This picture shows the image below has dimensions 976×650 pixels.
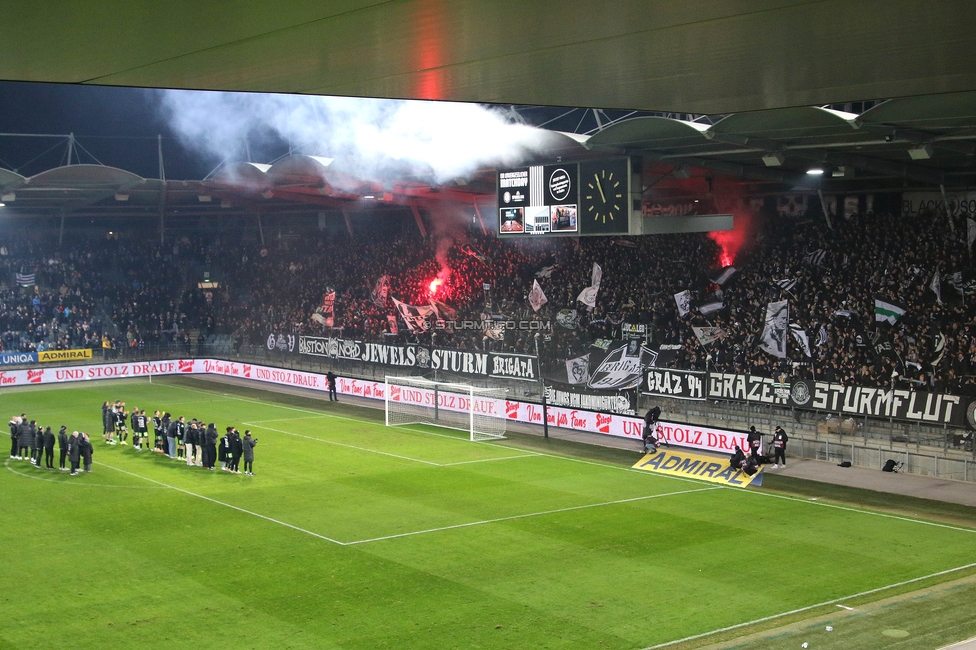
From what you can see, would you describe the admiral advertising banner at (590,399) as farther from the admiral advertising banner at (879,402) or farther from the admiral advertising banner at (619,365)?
the admiral advertising banner at (879,402)

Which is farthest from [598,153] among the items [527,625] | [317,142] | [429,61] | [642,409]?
[429,61]

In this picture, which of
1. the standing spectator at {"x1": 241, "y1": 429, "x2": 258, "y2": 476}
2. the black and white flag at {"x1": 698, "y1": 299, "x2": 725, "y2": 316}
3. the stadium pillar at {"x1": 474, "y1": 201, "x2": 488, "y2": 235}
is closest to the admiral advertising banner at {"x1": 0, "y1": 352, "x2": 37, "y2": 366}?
the stadium pillar at {"x1": 474, "y1": 201, "x2": 488, "y2": 235}

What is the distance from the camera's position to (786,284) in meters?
37.6

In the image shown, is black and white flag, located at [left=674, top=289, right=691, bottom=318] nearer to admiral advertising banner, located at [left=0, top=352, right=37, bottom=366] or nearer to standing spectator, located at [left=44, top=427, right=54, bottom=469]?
standing spectator, located at [left=44, top=427, right=54, bottom=469]

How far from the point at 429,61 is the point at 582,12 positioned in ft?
5.61

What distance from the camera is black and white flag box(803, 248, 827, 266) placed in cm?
3756

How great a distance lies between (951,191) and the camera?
36.5m

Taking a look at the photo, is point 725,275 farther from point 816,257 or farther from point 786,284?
point 816,257

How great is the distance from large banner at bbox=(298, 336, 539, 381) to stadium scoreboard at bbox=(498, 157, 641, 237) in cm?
627

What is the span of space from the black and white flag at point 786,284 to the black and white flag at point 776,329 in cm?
A: 105

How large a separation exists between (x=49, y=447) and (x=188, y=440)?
3876mm

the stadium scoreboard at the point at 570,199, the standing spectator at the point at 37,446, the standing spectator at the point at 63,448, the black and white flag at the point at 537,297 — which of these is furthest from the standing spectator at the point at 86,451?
the black and white flag at the point at 537,297

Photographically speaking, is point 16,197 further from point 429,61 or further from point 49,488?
point 429,61

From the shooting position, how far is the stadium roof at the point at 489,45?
6621 mm
